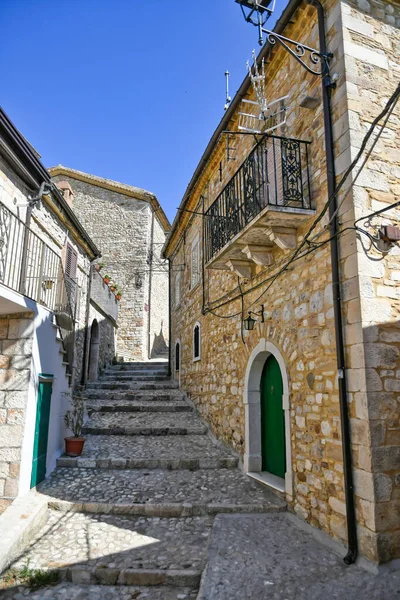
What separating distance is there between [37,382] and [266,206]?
4361 millimetres

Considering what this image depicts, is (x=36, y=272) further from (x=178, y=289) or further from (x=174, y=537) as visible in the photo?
(x=178, y=289)

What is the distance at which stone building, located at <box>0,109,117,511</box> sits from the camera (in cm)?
569

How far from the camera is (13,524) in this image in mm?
4668

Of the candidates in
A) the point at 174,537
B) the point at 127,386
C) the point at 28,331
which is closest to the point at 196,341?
the point at 127,386

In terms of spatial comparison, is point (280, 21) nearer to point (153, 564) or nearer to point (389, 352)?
point (389, 352)

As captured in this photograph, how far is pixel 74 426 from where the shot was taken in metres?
7.51

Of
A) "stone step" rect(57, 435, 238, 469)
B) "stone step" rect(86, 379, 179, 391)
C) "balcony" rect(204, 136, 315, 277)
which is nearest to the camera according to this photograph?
"balcony" rect(204, 136, 315, 277)

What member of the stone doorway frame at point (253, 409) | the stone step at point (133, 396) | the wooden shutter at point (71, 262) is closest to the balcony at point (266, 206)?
the stone doorway frame at point (253, 409)

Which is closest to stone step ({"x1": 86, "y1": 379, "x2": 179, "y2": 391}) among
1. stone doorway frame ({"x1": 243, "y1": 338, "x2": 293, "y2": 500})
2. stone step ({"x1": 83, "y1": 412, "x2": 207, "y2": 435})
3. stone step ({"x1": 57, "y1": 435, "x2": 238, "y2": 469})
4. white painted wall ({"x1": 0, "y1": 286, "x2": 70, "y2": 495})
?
stone step ({"x1": 83, "y1": 412, "x2": 207, "y2": 435})

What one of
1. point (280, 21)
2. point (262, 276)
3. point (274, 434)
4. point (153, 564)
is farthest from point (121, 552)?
point (280, 21)

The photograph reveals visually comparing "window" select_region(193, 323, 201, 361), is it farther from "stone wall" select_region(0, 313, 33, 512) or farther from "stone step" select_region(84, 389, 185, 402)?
"stone wall" select_region(0, 313, 33, 512)

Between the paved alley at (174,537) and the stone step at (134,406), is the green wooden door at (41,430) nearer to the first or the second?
the paved alley at (174,537)

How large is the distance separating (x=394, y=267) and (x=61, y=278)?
6038 mm

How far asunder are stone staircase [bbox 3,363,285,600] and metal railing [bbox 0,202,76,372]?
2.24m
